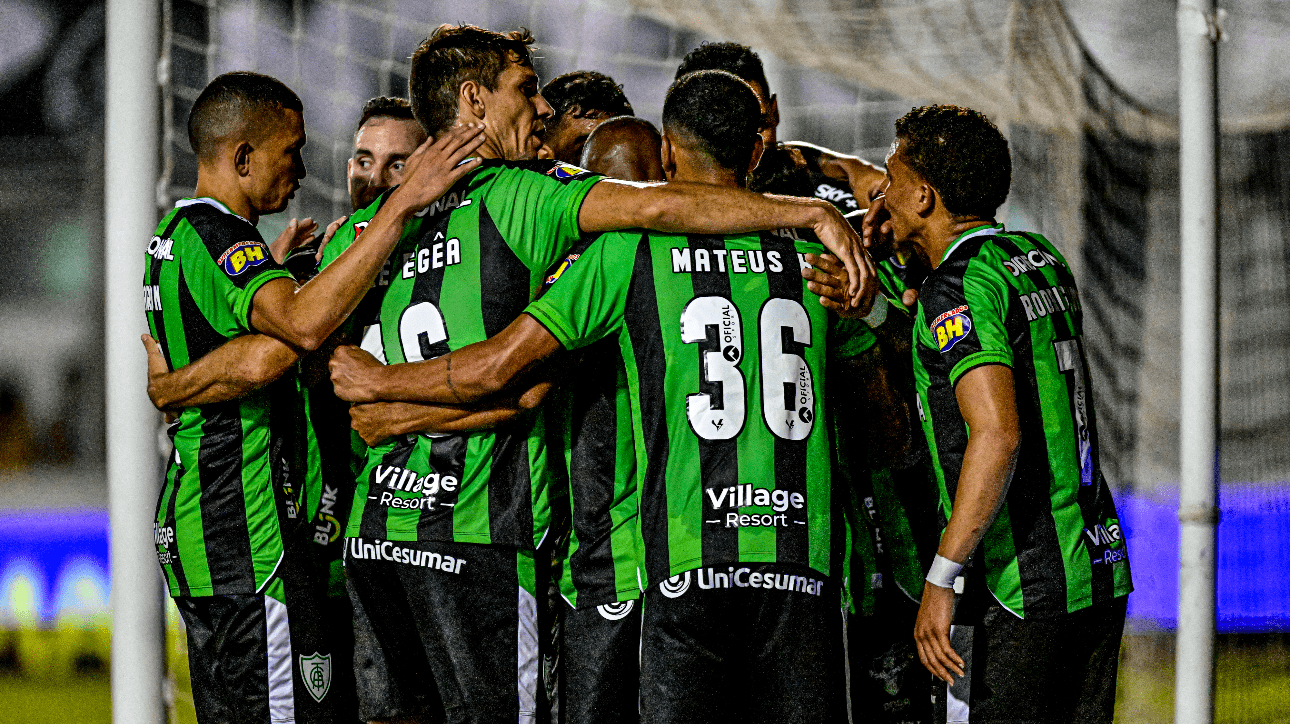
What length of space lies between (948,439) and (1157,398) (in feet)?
16.4

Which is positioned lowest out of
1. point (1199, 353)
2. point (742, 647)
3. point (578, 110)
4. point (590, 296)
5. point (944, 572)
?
point (742, 647)

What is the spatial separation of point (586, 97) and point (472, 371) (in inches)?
69.1

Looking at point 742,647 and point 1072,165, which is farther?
point 1072,165

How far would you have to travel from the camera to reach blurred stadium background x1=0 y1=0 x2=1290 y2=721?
5822mm

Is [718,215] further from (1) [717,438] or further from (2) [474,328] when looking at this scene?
(2) [474,328]

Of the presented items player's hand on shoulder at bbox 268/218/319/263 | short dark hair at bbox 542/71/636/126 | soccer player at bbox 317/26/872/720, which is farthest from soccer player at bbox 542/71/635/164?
soccer player at bbox 317/26/872/720

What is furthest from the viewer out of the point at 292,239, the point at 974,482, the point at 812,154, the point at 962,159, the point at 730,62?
the point at 812,154

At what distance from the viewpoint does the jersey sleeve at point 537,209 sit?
2.90 metres

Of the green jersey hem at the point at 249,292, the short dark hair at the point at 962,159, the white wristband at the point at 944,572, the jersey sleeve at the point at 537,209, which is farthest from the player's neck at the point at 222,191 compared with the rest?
the white wristband at the point at 944,572

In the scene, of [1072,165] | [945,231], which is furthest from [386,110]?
[1072,165]

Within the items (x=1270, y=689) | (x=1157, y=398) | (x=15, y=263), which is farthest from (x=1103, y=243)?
(x=15, y=263)

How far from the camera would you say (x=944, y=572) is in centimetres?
274

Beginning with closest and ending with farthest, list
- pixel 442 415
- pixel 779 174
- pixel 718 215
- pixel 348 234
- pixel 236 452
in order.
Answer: pixel 718 215 < pixel 442 415 < pixel 348 234 < pixel 236 452 < pixel 779 174

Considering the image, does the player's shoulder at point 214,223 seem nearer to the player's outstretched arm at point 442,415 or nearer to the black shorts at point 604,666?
the player's outstretched arm at point 442,415
